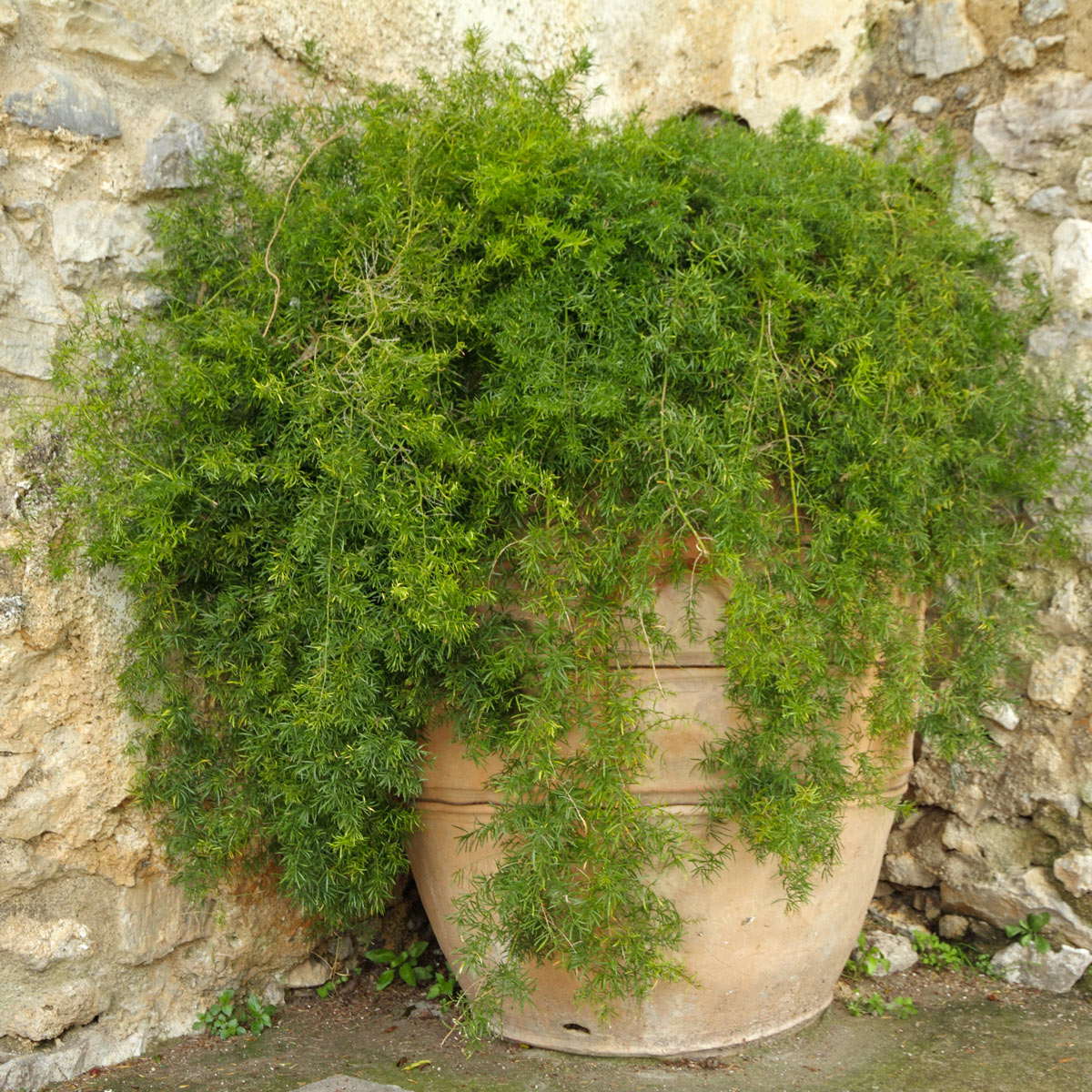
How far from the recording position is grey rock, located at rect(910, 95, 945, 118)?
2496mm

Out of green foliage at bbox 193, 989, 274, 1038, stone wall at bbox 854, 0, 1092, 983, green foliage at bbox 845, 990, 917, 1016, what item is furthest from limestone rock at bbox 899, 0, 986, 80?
green foliage at bbox 193, 989, 274, 1038

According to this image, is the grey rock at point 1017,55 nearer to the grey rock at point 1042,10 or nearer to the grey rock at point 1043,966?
the grey rock at point 1042,10

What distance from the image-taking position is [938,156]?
2.39 m

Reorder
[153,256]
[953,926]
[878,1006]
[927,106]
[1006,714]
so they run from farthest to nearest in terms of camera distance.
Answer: [927,106] → [953,926] → [1006,714] → [878,1006] → [153,256]

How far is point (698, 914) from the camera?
183 cm

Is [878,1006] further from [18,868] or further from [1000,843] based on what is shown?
[18,868]

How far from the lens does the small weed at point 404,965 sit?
7.40 ft

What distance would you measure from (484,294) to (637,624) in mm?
622

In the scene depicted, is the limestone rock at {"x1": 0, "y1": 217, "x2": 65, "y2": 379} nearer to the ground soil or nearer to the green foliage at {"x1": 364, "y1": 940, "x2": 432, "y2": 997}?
the ground soil

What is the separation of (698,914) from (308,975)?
0.91m

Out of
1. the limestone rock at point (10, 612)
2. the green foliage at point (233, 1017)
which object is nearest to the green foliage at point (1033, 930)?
the green foliage at point (233, 1017)

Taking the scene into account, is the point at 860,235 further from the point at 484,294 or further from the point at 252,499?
the point at 252,499

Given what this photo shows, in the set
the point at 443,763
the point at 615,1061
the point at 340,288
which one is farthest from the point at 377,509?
the point at 615,1061

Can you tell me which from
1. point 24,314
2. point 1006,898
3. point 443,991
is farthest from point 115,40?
point 1006,898
